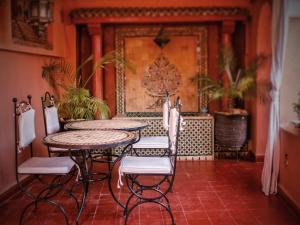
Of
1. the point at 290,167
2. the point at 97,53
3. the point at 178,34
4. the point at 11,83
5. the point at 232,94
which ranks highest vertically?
the point at 178,34

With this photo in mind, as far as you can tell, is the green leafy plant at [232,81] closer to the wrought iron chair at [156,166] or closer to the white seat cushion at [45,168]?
the wrought iron chair at [156,166]

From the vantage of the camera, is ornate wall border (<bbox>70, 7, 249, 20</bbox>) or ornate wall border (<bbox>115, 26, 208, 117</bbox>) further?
ornate wall border (<bbox>115, 26, 208, 117</bbox>)

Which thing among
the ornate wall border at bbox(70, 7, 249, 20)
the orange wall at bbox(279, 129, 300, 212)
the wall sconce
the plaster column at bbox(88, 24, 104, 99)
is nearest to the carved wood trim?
the ornate wall border at bbox(70, 7, 249, 20)

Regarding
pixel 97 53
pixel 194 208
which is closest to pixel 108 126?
pixel 194 208

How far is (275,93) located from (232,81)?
2019 mm

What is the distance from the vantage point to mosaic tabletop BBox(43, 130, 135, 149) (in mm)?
3252

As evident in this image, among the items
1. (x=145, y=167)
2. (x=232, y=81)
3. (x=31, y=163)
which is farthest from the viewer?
(x=232, y=81)

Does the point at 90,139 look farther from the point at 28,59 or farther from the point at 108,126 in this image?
the point at 28,59

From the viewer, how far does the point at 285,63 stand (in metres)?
4.52

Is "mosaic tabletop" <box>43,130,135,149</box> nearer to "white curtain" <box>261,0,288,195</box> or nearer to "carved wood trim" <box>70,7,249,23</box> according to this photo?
"white curtain" <box>261,0,288,195</box>

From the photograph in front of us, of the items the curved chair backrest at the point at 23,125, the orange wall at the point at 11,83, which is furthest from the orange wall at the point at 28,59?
A: the curved chair backrest at the point at 23,125

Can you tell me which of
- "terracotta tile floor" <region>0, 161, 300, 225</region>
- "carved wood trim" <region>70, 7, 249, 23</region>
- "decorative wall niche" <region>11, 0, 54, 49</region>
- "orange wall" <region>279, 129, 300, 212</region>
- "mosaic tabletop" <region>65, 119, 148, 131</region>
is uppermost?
"carved wood trim" <region>70, 7, 249, 23</region>

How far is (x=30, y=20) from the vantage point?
507 cm

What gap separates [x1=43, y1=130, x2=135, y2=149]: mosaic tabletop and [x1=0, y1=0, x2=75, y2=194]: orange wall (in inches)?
36.7
